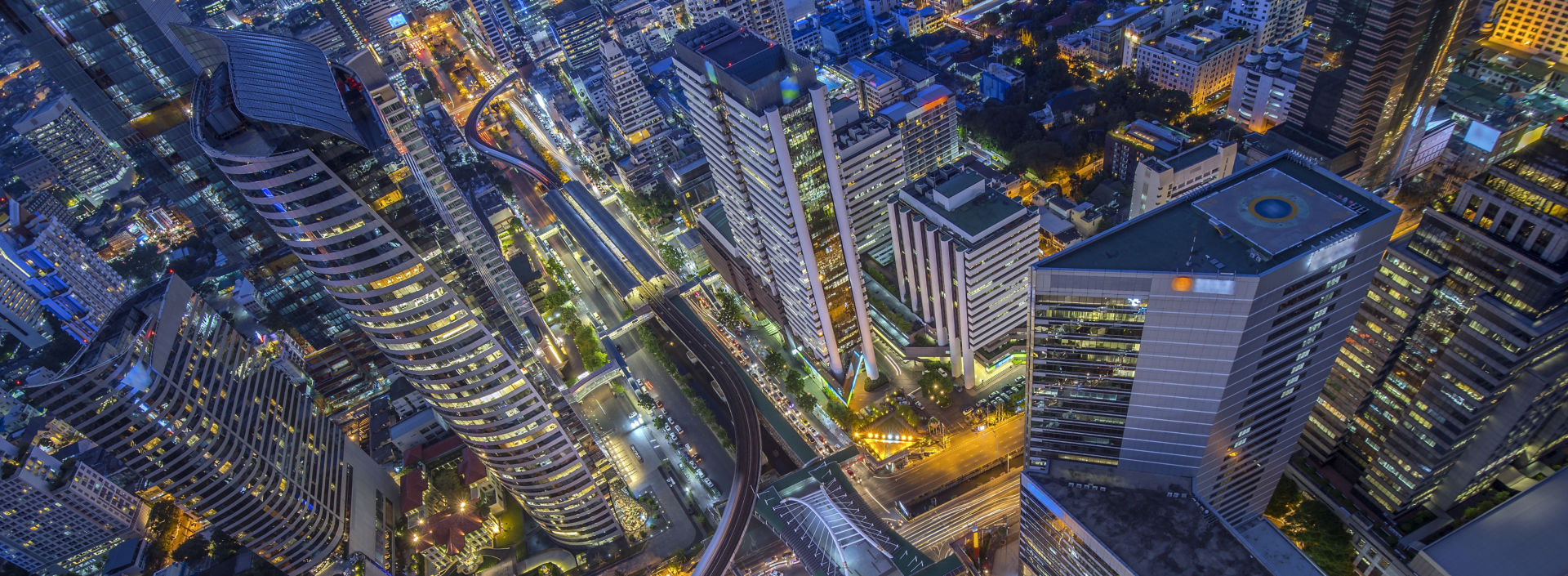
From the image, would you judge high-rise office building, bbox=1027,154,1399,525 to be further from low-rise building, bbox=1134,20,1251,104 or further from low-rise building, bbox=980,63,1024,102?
low-rise building, bbox=980,63,1024,102

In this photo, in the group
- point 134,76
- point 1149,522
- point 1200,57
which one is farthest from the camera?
point 1200,57

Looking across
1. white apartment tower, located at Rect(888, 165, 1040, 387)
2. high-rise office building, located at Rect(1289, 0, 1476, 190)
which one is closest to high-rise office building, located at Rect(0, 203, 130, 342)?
white apartment tower, located at Rect(888, 165, 1040, 387)

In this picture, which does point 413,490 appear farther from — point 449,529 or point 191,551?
point 191,551

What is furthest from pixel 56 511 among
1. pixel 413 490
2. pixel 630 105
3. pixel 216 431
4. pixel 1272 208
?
pixel 1272 208

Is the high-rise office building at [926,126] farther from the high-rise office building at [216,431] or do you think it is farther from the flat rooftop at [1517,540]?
the high-rise office building at [216,431]

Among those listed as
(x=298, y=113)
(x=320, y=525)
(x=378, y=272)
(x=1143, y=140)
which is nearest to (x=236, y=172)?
(x=298, y=113)

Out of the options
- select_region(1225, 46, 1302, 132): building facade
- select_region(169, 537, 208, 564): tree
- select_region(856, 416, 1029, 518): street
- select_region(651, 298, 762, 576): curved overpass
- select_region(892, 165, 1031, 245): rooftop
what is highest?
select_region(892, 165, 1031, 245): rooftop

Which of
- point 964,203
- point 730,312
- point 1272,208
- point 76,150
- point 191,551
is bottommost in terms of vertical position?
point 730,312

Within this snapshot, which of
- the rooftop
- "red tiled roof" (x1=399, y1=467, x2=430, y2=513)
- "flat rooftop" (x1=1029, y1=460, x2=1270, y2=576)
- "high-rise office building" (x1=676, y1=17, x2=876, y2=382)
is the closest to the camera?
"flat rooftop" (x1=1029, y1=460, x2=1270, y2=576)

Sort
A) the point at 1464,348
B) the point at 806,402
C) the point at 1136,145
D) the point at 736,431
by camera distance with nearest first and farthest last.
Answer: the point at 1464,348 → the point at 736,431 → the point at 806,402 → the point at 1136,145
